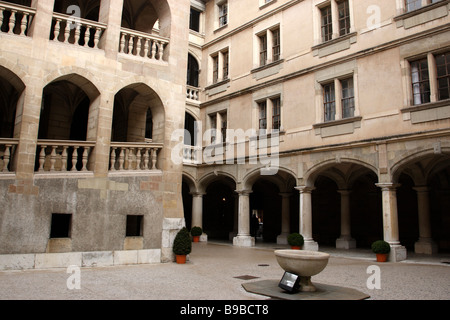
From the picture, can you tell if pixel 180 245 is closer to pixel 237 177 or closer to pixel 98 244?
pixel 98 244

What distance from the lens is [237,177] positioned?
63.5 ft

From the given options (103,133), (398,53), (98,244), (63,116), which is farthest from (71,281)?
(398,53)

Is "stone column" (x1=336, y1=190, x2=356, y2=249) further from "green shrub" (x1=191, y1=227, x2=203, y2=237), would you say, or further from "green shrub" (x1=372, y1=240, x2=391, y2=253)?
"green shrub" (x1=191, y1=227, x2=203, y2=237)

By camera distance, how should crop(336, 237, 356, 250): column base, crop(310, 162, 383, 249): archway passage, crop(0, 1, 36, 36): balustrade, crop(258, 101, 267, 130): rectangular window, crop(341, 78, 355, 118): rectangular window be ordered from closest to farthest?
crop(0, 1, 36, 36): balustrade
crop(341, 78, 355, 118): rectangular window
crop(336, 237, 356, 250): column base
crop(310, 162, 383, 249): archway passage
crop(258, 101, 267, 130): rectangular window

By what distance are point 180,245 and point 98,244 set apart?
7.66 ft

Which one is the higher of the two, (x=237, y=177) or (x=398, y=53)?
(x=398, y=53)

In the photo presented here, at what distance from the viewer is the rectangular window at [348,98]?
15.4 metres

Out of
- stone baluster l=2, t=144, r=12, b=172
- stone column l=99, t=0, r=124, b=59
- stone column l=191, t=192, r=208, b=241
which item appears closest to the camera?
stone baluster l=2, t=144, r=12, b=172

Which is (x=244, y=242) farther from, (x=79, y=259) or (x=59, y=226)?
(x=79, y=259)

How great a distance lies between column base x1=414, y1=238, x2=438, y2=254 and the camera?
15.7 metres

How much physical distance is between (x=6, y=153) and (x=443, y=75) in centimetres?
1428

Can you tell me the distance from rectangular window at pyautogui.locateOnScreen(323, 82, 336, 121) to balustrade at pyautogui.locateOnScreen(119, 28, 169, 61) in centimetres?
773

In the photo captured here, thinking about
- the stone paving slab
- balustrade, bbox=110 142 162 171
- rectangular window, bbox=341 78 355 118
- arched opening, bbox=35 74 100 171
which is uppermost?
rectangular window, bbox=341 78 355 118

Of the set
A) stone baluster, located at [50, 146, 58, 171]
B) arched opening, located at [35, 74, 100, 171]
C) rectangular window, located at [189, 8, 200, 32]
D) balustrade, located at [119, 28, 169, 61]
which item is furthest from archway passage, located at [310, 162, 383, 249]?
rectangular window, located at [189, 8, 200, 32]
